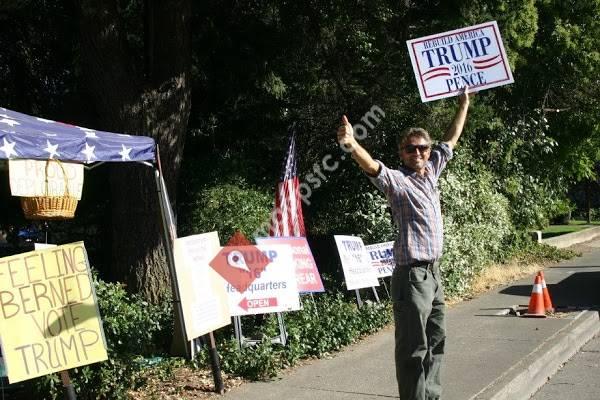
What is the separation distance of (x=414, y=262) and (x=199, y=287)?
2.39 meters

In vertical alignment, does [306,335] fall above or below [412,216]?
below

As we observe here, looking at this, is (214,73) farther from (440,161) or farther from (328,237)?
(440,161)

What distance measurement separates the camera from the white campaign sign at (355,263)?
9195mm

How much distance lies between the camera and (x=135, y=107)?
8.35 meters

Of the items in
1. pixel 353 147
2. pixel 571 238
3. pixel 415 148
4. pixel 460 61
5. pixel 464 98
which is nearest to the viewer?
pixel 353 147

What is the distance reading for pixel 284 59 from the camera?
11227 millimetres

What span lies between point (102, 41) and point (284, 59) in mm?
3691

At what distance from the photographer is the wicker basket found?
16.7 ft

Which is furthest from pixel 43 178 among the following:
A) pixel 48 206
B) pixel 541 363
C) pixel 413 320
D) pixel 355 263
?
pixel 355 263

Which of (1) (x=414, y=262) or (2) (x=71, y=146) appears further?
(2) (x=71, y=146)

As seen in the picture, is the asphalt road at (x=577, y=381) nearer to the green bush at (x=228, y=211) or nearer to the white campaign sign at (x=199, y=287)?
the white campaign sign at (x=199, y=287)

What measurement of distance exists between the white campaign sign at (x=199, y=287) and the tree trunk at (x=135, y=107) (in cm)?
198

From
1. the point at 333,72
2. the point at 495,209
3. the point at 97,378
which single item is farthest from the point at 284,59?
the point at 97,378

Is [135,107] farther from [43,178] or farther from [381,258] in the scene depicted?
[381,258]
